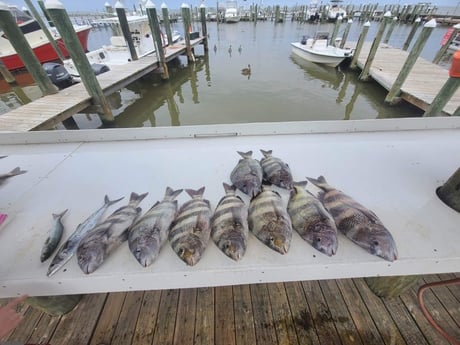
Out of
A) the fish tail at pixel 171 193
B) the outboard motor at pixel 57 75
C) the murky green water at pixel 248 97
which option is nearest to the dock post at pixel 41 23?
the outboard motor at pixel 57 75

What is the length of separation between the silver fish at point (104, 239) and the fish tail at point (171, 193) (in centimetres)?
25

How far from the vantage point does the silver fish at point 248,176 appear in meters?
1.69

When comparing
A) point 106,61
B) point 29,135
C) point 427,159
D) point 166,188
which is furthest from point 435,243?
point 106,61

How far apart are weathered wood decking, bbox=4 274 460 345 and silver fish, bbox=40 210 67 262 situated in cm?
91

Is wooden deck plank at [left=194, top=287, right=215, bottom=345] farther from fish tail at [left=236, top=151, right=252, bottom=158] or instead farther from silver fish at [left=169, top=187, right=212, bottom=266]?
fish tail at [left=236, top=151, right=252, bottom=158]

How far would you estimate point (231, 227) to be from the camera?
1.31 metres

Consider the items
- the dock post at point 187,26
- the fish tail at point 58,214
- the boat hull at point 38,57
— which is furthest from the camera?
the dock post at point 187,26

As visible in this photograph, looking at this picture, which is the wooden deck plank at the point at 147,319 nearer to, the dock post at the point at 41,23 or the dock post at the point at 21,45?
the dock post at the point at 21,45

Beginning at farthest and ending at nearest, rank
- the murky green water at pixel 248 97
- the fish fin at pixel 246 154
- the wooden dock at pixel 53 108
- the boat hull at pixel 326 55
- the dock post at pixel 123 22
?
the boat hull at pixel 326 55 < the dock post at pixel 123 22 < the murky green water at pixel 248 97 < the wooden dock at pixel 53 108 < the fish fin at pixel 246 154

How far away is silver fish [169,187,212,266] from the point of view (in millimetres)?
1210

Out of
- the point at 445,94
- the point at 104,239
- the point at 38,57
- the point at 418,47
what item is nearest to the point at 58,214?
the point at 104,239

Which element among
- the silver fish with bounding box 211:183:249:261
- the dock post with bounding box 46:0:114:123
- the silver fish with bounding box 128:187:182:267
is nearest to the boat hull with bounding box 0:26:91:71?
the dock post with bounding box 46:0:114:123

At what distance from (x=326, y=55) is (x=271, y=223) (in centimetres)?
1255

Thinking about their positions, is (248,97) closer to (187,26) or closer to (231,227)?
(187,26)
